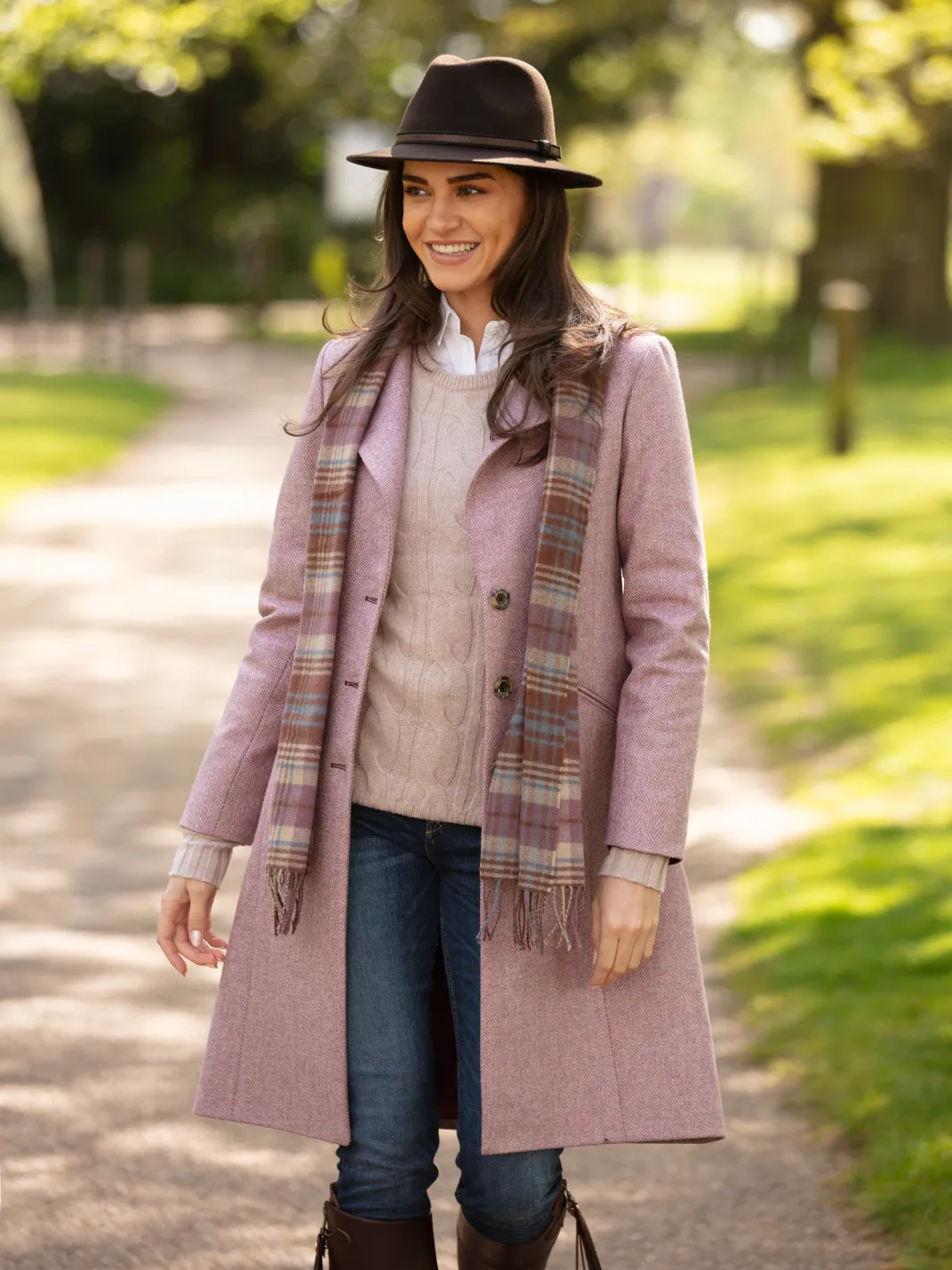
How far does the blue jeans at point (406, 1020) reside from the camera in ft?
8.72

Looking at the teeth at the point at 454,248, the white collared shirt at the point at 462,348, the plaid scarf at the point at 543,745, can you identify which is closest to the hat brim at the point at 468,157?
the teeth at the point at 454,248

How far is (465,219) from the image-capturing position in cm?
267

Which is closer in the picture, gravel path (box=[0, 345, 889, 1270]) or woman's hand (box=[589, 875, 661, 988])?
woman's hand (box=[589, 875, 661, 988])

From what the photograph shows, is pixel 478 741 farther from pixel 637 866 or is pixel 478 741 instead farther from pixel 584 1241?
pixel 584 1241

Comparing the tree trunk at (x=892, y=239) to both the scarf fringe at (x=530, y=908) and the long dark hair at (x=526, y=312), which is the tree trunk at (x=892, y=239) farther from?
the scarf fringe at (x=530, y=908)

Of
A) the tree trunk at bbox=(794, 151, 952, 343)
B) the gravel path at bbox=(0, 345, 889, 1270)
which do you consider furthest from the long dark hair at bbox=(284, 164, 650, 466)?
the tree trunk at bbox=(794, 151, 952, 343)

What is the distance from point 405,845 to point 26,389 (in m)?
19.1

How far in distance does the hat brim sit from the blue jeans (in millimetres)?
924

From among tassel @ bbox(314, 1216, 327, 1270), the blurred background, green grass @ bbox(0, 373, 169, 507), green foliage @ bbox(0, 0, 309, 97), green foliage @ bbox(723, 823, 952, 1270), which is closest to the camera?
tassel @ bbox(314, 1216, 327, 1270)

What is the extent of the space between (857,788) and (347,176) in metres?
31.0

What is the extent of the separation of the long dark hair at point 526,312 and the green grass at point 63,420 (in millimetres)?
11017

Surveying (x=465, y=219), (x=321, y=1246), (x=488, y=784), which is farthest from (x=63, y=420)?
(x=488, y=784)

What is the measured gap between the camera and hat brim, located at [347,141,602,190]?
8.56ft

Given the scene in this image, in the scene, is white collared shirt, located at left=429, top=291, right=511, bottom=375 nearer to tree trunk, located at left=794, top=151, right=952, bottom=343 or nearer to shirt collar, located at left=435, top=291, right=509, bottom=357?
shirt collar, located at left=435, top=291, right=509, bottom=357
